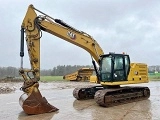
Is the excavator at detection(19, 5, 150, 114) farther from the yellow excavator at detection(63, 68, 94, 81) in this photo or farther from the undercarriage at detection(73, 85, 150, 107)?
the yellow excavator at detection(63, 68, 94, 81)

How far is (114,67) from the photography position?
1155 cm

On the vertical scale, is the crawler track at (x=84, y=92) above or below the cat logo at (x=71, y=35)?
below

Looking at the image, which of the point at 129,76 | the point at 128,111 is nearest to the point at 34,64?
the point at 128,111

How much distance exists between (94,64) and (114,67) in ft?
4.17

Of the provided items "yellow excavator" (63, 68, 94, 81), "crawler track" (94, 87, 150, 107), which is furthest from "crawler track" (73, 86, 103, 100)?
"yellow excavator" (63, 68, 94, 81)

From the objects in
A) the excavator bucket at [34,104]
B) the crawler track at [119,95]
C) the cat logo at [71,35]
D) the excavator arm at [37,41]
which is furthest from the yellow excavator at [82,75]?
the excavator bucket at [34,104]

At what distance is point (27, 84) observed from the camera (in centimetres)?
899

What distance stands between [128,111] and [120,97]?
211 centimetres

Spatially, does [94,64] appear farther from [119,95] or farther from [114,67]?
[119,95]

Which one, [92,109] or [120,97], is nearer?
[92,109]

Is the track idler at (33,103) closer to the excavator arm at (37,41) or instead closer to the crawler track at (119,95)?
the excavator arm at (37,41)

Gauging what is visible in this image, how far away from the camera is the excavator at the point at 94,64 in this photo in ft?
29.7

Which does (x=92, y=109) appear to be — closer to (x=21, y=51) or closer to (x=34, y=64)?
(x=34, y=64)

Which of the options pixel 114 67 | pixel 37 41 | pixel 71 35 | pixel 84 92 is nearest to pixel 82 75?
pixel 84 92
